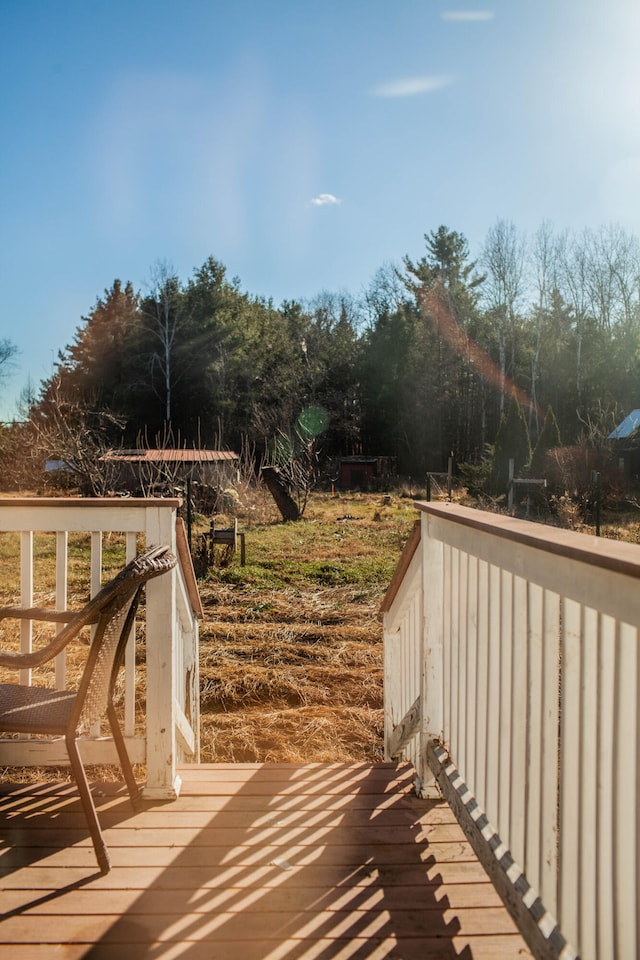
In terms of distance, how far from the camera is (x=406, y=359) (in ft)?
87.0

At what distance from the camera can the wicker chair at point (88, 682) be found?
1.59 m

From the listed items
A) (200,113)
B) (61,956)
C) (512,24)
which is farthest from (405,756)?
(200,113)

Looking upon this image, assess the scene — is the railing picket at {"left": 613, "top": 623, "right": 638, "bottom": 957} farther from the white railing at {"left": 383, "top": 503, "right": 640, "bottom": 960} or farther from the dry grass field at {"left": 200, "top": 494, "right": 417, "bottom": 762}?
the dry grass field at {"left": 200, "top": 494, "right": 417, "bottom": 762}

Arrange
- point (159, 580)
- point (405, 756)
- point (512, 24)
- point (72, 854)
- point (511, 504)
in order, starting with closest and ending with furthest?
point (72, 854) → point (159, 580) → point (405, 756) → point (512, 24) → point (511, 504)

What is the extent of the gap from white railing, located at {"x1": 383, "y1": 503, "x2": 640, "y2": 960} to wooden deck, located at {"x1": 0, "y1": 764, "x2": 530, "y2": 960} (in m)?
0.19

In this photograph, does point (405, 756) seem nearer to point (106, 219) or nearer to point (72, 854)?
point (72, 854)

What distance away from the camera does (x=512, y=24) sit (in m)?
5.64

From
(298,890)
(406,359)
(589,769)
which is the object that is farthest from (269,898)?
(406,359)

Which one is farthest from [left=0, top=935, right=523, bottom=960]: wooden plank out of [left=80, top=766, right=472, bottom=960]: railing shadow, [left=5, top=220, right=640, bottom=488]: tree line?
[left=5, top=220, right=640, bottom=488]: tree line

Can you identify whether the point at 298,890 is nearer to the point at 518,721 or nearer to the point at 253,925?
the point at 253,925

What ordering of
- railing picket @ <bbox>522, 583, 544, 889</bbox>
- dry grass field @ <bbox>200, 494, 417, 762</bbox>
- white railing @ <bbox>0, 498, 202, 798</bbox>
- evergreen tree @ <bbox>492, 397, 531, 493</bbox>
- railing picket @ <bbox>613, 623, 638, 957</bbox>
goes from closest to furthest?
railing picket @ <bbox>613, 623, 638, 957</bbox> → railing picket @ <bbox>522, 583, 544, 889</bbox> → white railing @ <bbox>0, 498, 202, 798</bbox> → dry grass field @ <bbox>200, 494, 417, 762</bbox> → evergreen tree @ <bbox>492, 397, 531, 493</bbox>

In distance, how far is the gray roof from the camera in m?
19.6

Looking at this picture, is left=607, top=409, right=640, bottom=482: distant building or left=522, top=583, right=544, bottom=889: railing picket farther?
left=607, top=409, right=640, bottom=482: distant building

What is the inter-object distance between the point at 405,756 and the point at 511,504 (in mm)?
12678
